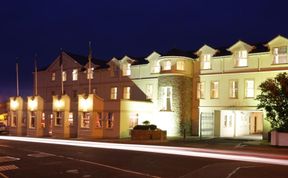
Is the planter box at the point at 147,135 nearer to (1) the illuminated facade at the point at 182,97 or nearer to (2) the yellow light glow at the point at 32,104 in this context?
(1) the illuminated facade at the point at 182,97

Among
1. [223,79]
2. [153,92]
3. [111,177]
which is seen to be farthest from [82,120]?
[111,177]

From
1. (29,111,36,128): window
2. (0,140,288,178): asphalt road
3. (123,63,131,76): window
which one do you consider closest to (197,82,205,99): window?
(123,63,131,76): window

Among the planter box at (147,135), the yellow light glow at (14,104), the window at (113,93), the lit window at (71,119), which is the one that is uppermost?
the window at (113,93)

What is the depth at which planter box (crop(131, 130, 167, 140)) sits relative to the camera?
35.9 meters

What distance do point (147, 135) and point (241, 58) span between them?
11.6 meters

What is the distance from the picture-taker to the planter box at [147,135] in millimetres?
35875

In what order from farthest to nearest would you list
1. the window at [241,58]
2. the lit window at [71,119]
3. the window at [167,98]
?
the lit window at [71,119] → the window at [167,98] → the window at [241,58]

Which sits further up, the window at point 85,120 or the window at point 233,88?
the window at point 233,88

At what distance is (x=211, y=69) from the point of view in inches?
1574

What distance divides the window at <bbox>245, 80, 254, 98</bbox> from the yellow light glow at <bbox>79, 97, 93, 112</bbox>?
15.3 m

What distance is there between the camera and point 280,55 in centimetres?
3541

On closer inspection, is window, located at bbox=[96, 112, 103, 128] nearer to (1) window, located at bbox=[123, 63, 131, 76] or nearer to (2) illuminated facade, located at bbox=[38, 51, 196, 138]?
(2) illuminated facade, located at bbox=[38, 51, 196, 138]

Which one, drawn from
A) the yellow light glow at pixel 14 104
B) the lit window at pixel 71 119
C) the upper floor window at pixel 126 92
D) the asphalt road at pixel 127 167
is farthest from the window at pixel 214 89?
the yellow light glow at pixel 14 104

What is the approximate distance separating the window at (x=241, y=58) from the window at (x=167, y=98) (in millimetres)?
7446
